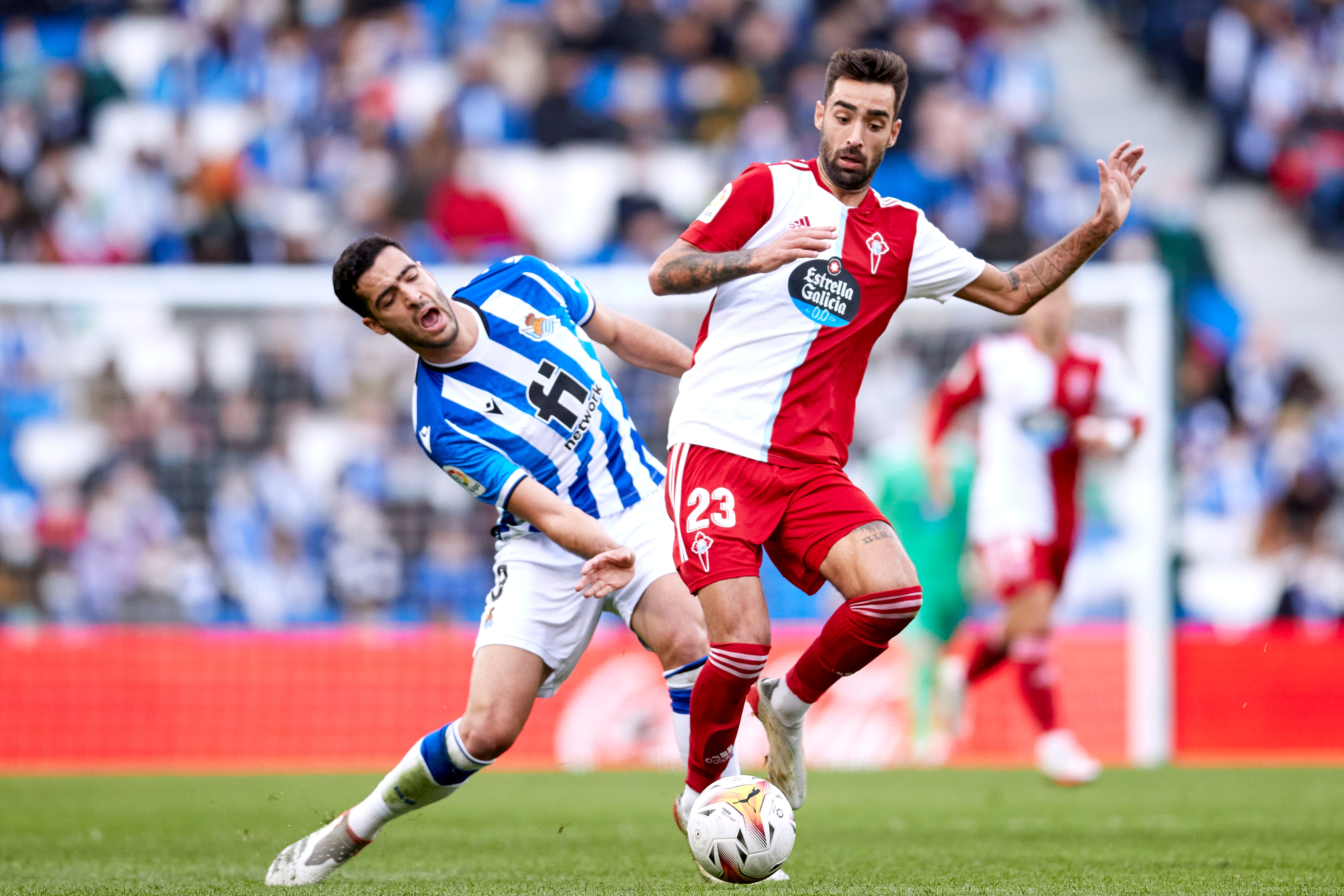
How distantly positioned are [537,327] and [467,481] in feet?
2.04

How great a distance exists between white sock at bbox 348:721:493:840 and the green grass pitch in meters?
0.23

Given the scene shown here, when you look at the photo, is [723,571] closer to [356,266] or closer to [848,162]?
[848,162]

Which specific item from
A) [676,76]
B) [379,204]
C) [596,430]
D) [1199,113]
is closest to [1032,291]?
[596,430]

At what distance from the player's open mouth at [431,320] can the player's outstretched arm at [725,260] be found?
0.75 m

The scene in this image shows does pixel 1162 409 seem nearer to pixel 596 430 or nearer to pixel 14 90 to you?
pixel 596 430

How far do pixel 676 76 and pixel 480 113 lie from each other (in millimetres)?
2162

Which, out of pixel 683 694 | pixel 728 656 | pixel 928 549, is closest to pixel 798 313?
pixel 728 656

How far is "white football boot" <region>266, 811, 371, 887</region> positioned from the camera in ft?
19.0

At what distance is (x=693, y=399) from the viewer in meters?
5.64

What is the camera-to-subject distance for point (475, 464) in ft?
18.5

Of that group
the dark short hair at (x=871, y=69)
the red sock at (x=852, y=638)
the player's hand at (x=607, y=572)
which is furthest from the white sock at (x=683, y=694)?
the dark short hair at (x=871, y=69)

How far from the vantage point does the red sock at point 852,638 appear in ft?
17.4

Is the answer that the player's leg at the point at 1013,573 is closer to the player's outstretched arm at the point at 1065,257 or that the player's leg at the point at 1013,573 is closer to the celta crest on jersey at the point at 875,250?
the player's outstretched arm at the point at 1065,257

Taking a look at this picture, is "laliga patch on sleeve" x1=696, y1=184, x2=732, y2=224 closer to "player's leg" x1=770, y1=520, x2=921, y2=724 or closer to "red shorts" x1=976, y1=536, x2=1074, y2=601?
"player's leg" x1=770, y1=520, x2=921, y2=724
